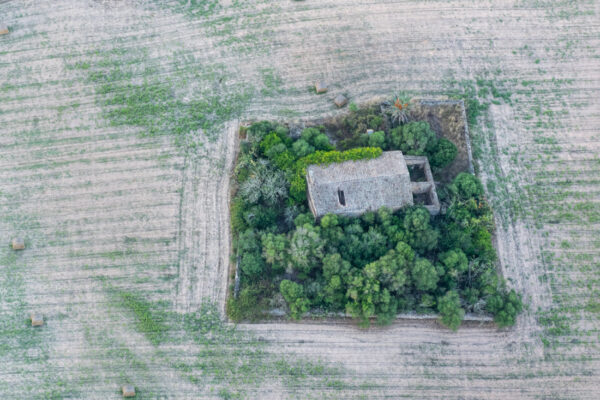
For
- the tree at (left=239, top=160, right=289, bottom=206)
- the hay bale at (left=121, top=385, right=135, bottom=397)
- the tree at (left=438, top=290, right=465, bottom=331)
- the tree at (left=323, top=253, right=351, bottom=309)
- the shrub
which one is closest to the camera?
the hay bale at (left=121, top=385, right=135, bottom=397)

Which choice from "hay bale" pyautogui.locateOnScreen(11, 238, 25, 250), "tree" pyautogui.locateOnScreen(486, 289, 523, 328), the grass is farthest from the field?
"tree" pyautogui.locateOnScreen(486, 289, 523, 328)

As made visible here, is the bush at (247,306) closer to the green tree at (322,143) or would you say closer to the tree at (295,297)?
the tree at (295,297)

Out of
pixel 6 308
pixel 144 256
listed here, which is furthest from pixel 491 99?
pixel 6 308

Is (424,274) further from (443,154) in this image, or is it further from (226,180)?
(226,180)

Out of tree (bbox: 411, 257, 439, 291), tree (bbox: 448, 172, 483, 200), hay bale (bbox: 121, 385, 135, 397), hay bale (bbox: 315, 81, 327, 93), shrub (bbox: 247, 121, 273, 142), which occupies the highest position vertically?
hay bale (bbox: 315, 81, 327, 93)

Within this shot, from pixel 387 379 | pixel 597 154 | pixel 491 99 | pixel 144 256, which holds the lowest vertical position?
pixel 387 379

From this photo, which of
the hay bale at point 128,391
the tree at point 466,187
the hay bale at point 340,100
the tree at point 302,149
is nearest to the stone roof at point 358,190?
the tree at point 302,149

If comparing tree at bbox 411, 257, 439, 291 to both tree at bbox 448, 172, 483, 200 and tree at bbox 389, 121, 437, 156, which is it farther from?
tree at bbox 389, 121, 437, 156

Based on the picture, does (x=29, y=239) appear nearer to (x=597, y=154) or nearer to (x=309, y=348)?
(x=309, y=348)

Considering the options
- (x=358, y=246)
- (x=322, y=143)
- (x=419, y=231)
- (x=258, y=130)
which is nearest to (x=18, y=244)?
(x=258, y=130)
